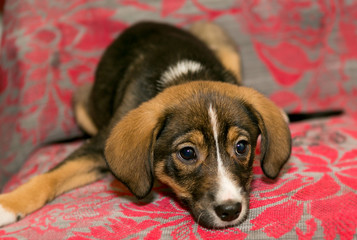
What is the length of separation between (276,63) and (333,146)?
1140 millimetres

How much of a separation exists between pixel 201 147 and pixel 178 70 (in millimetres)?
818

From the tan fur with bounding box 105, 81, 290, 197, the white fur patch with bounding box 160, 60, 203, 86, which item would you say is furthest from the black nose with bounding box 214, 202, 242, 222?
the white fur patch with bounding box 160, 60, 203, 86

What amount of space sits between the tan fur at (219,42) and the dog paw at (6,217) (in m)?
2.14

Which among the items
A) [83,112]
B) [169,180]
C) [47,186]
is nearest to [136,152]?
[169,180]

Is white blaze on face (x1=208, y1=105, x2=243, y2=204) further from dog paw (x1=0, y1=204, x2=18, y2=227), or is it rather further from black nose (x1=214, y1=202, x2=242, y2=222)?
dog paw (x1=0, y1=204, x2=18, y2=227)

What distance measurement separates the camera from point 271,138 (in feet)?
8.09

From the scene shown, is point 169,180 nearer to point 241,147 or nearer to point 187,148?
point 187,148

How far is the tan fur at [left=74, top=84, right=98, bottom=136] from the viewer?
381 cm

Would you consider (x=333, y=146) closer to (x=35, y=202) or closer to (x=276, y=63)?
(x=276, y=63)

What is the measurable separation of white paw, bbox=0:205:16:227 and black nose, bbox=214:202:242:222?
1.21 metres

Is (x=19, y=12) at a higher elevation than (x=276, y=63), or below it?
higher

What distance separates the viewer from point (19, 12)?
3.76m

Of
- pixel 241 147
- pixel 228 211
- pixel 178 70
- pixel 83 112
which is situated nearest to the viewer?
pixel 228 211

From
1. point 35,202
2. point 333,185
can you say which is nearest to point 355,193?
point 333,185
